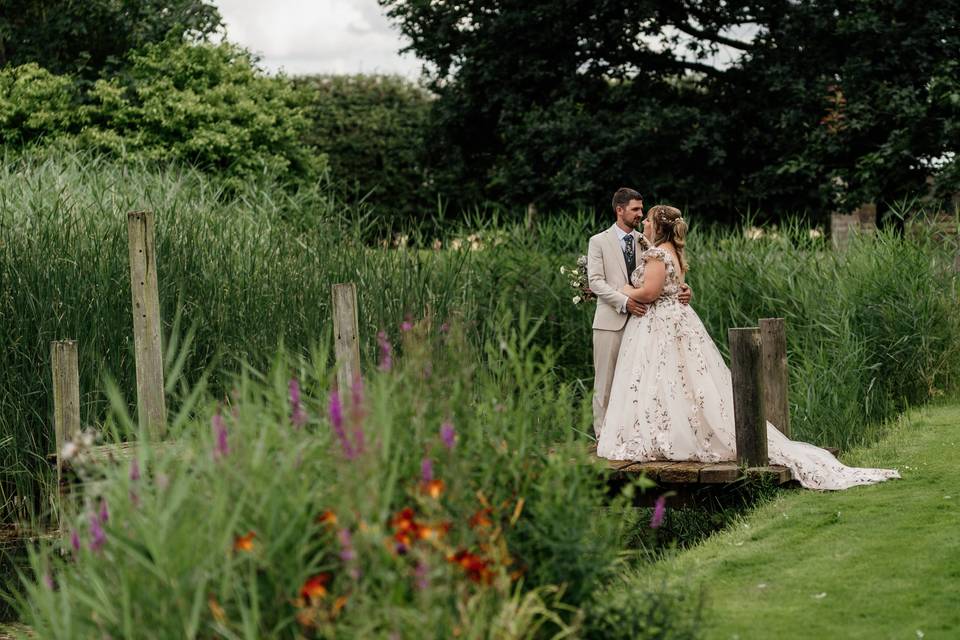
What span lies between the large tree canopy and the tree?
156 inches

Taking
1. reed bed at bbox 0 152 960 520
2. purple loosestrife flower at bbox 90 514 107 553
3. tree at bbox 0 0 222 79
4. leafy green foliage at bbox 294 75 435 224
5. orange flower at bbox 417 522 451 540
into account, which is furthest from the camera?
leafy green foliage at bbox 294 75 435 224

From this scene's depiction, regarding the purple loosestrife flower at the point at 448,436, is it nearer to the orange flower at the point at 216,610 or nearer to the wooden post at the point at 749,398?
the orange flower at the point at 216,610

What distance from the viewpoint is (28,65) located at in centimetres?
1803

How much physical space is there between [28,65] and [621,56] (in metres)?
9.66

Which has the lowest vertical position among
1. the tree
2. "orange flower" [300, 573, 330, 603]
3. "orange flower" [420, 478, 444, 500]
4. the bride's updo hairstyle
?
"orange flower" [300, 573, 330, 603]

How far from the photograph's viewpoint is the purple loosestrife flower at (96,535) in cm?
354

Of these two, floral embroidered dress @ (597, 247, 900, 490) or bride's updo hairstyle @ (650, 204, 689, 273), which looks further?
bride's updo hairstyle @ (650, 204, 689, 273)

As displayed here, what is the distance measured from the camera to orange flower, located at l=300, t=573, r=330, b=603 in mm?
3225

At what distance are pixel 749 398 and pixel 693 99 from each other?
13675 millimetres

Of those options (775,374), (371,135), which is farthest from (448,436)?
(371,135)

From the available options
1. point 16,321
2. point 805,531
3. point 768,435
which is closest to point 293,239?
point 16,321

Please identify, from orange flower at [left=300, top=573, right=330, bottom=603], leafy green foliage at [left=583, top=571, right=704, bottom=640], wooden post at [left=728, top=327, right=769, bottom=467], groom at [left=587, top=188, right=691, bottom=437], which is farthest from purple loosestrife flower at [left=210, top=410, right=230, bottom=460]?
groom at [left=587, top=188, right=691, bottom=437]

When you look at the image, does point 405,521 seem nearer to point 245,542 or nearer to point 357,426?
point 357,426

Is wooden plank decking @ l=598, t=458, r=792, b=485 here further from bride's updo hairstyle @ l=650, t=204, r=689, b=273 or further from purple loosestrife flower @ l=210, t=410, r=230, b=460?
purple loosestrife flower @ l=210, t=410, r=230, b=460
